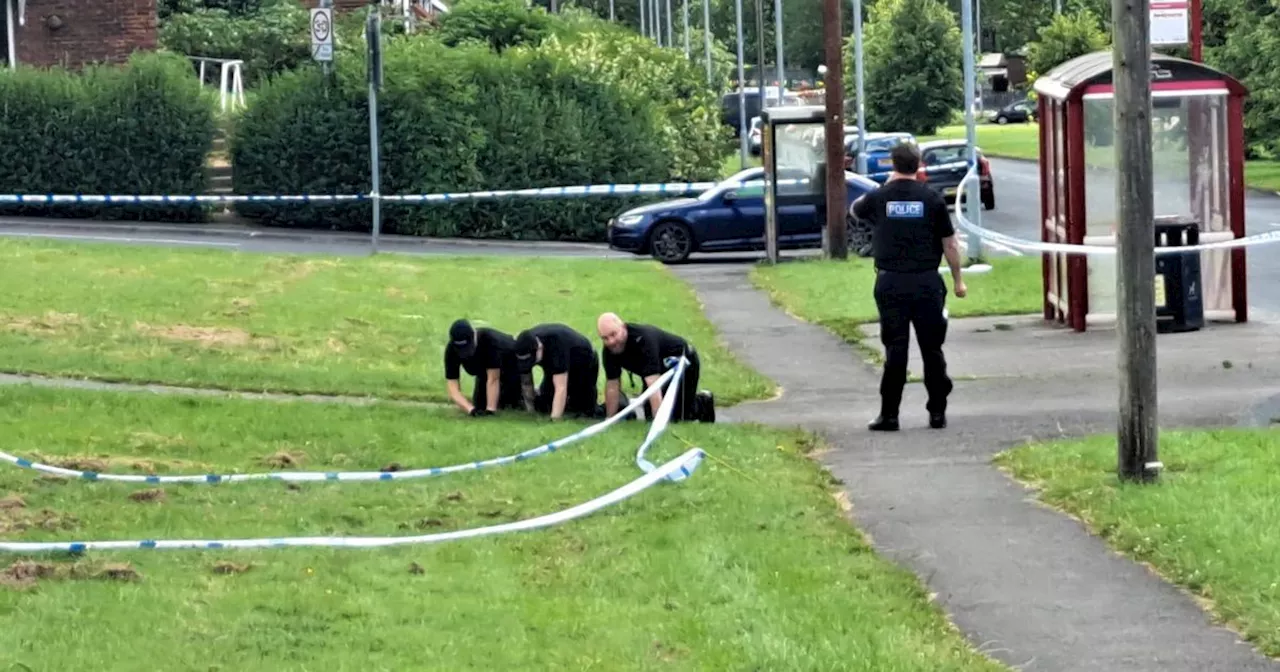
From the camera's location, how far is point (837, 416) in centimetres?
1373

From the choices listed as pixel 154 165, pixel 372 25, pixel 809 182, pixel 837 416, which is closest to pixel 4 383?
pixel 837 416

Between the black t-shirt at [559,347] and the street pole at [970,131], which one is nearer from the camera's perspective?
the black t-shirt at [559,347]

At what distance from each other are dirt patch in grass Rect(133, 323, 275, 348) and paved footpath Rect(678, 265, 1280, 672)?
14.2 ft

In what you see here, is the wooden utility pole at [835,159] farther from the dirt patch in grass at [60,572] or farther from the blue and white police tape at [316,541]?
the dirt patch in grass at [60,572]

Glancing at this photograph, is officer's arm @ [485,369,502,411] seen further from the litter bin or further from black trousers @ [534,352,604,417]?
the litter bin

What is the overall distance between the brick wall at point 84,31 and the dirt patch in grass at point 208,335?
28.3 meters

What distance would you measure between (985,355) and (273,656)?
36.6 feet

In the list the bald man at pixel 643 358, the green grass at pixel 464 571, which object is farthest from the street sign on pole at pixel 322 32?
the green grass at pixel 464 571

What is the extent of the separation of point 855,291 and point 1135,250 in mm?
13516

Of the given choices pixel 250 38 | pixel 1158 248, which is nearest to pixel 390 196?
pixel 250 38

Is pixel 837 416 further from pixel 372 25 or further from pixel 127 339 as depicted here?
pixel 372 25

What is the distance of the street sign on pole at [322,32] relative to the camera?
3206 centimetres

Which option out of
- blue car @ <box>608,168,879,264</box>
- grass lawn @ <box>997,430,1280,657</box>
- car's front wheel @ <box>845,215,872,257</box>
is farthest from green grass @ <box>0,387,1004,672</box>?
blue car @ <box>608,168,879,264</box>

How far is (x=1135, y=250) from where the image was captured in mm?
9656
